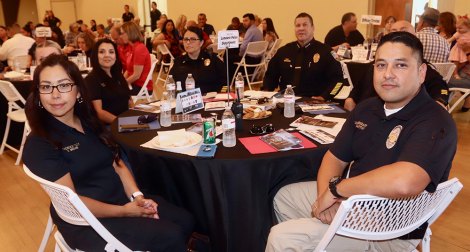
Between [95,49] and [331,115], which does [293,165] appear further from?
[95,49]

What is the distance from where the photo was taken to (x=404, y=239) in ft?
5.50

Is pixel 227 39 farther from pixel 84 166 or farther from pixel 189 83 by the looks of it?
pixel 84 166

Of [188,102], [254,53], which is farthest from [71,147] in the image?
[254,53]

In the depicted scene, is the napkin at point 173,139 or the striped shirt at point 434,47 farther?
the striped shirt at point 434,47

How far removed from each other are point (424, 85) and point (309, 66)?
119 cm

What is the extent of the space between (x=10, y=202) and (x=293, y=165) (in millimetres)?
2502

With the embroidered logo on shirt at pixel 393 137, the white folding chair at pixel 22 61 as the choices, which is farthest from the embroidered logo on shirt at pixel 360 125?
the white folding chair at pixel 22 61

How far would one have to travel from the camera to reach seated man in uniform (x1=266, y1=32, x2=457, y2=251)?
1474 mm

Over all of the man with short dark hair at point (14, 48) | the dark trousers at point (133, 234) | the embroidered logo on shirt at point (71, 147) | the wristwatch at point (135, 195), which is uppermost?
the man with short dark hair at point (14, 48)

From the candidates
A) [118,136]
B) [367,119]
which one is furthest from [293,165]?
[118,136]

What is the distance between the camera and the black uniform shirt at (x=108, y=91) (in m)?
3.26

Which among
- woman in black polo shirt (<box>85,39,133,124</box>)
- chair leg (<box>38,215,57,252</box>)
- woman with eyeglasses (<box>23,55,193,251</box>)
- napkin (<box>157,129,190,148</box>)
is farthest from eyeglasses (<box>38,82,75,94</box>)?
woman in black polo shirt (<box>85,39,133,124</box>)

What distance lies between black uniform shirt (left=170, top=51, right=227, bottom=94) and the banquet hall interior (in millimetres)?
1573

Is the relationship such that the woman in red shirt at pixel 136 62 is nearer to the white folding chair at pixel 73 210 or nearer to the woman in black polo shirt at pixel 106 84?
the woman in black polo shirt at pixel 106 84
